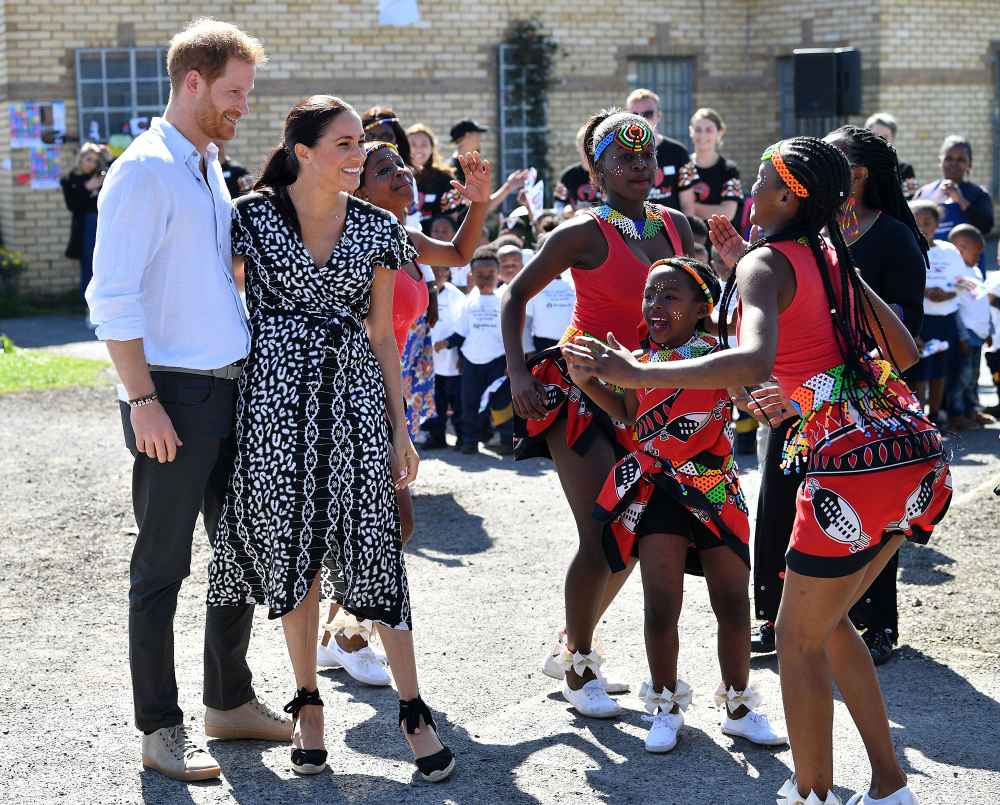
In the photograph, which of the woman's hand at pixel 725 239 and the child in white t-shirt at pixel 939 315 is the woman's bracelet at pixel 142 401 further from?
the child in white t-shirt at pixel 939 315

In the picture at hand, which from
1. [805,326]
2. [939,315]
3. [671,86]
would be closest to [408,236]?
[805,326]

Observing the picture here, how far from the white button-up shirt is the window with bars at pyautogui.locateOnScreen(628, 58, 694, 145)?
56.8ft

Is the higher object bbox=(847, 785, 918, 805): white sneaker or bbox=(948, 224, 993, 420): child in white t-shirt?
bbox=(948, 224, 993, 420): child in white t-shirt

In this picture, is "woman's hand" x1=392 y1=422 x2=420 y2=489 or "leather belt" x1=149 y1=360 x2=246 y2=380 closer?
"leather belt" x1=149 y1=360 x2=246 y2=380

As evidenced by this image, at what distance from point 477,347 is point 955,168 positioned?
4.46 metres

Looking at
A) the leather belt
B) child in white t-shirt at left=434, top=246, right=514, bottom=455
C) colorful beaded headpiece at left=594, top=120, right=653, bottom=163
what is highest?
colorful beaded headpiece at left=594, top=120, right=653, bottom=163

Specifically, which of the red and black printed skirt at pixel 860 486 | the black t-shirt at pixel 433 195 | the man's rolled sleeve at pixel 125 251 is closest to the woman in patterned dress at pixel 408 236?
the man's rolled sleeve at pixel 125 251

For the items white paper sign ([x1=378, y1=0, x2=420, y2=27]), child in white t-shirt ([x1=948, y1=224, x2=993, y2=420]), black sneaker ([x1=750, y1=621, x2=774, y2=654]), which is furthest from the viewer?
white paper sign ([x1=378, y1=0, x2=420, y2=27])

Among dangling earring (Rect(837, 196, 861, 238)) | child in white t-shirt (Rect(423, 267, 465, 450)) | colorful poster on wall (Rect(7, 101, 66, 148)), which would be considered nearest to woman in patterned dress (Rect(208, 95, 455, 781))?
dangling earring (Rect(837, 196, 861, 238))

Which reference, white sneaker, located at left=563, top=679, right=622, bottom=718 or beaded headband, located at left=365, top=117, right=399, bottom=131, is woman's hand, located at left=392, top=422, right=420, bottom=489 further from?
beaded headband, located at left=365, top=117, right=399, bottom=131

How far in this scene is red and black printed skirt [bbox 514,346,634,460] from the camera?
477 cm

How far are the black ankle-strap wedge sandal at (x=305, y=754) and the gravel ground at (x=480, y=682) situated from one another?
5cm

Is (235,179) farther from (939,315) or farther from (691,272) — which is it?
(691,272)

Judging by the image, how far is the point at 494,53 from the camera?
19.5 m
